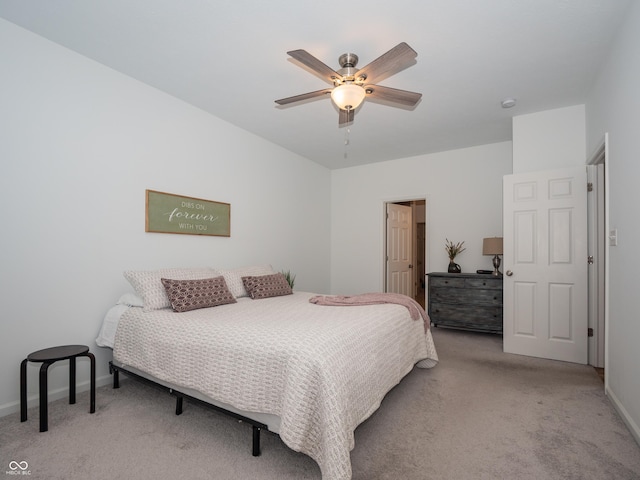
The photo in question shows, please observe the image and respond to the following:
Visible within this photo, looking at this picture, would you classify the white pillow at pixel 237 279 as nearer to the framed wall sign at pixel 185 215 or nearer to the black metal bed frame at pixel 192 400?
the framed wall sign at pixel 185 215

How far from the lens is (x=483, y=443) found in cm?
191

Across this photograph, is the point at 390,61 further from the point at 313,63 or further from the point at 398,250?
the point at 398,250

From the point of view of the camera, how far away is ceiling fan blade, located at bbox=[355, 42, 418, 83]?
191 cm

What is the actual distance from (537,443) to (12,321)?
3.57m

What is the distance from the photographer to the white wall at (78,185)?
7.43ft

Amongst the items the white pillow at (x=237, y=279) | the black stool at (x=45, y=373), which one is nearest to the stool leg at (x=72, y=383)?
the black stool at (x=45, y=373)

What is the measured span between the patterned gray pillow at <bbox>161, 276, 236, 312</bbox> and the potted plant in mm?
3245

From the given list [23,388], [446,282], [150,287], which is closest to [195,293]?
[150,287]

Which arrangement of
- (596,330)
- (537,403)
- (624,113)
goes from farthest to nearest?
(596,330) → (537,403) → (624,113)

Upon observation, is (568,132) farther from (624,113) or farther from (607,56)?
(624,113)

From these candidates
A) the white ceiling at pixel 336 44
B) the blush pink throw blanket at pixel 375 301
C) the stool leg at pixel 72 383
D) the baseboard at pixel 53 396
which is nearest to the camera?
the white ceiling at pixel 336 44

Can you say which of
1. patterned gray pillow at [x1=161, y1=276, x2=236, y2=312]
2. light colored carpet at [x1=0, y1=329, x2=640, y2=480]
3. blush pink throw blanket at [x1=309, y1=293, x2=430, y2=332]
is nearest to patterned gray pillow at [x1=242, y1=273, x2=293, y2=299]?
patterned gray pillow at [x1=161, y1=276, x2=236, y2=312]

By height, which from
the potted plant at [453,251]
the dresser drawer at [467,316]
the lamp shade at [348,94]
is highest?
the lamp shade at [348,94]

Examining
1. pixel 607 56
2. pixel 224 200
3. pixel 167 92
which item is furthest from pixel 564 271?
pixel 167 92
